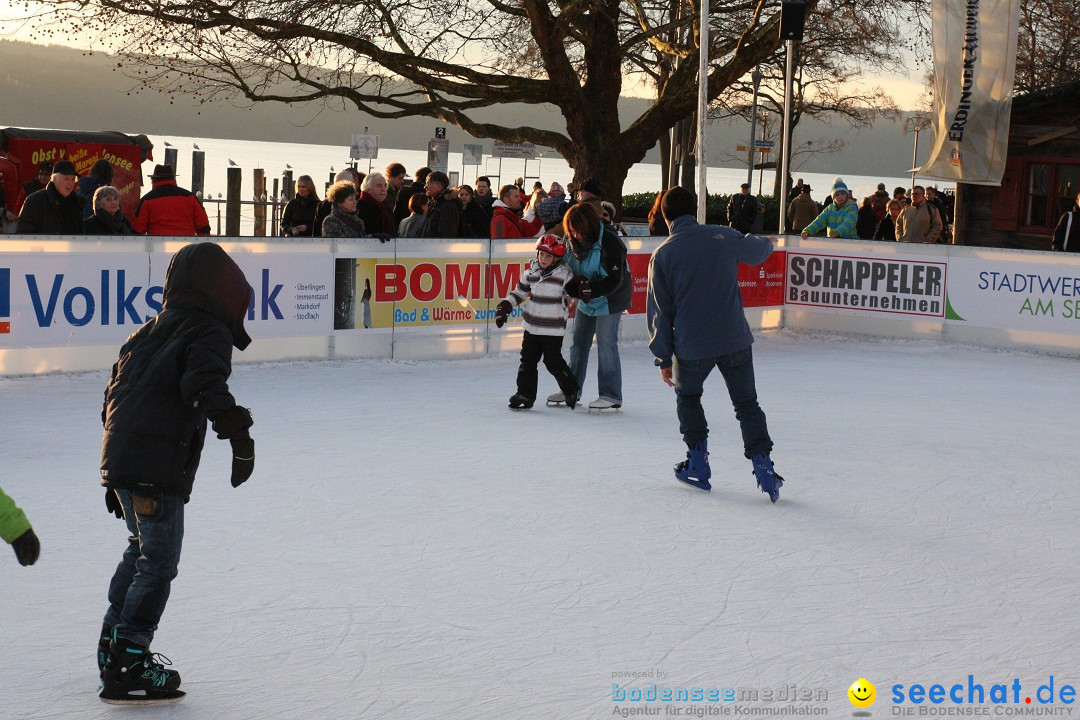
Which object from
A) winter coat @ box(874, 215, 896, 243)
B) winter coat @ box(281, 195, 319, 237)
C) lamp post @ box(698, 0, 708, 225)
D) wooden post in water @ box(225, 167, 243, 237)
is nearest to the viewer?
winter coat @ box(281, 195, 319, 237)

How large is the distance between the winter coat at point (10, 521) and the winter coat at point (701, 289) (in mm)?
3869

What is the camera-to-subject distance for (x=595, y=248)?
9.03m

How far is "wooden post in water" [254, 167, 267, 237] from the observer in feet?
75.5

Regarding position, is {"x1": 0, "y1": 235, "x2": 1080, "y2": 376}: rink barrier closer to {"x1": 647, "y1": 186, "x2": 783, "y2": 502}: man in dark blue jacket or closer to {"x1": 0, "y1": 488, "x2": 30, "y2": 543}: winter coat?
{"x1": 647, "y1": 186, "x2": 783, "y2": 502}: man in dark blue jacket

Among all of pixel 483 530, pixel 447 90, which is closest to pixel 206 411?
pixel 483 530

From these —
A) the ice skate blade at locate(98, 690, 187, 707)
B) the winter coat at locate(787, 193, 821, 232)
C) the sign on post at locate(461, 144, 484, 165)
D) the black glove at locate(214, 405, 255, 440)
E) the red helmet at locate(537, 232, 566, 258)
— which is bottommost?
the ice skate blade at locate(98, 690, 187, 707)

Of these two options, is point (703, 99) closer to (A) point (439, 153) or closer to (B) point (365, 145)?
(A) point (439, 153)

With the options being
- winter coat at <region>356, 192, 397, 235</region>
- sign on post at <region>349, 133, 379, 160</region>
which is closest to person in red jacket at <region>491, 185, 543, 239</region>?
winter coat at <region>356, 192, 397, 235</region>

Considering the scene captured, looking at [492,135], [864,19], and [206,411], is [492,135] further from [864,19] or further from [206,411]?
[206,411]

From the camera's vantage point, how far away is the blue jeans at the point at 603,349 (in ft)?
30.5

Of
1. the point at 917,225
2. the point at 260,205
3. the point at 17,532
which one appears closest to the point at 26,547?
the point at 17,532

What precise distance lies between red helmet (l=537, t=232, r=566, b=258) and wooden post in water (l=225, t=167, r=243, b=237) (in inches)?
518

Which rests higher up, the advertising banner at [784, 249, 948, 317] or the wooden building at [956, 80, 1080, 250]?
the wooden building at [956, 80, 1080, 250]

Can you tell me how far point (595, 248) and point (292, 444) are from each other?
8.29ft
